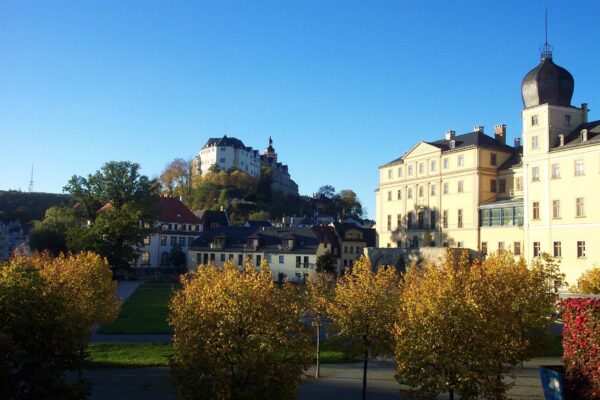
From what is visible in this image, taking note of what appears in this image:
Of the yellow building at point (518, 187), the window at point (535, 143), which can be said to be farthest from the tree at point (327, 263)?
the window at point (535, 143)

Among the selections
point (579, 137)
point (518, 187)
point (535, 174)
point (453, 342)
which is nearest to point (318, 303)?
point (453, 342)

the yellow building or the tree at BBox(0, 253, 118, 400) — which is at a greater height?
the yellow building

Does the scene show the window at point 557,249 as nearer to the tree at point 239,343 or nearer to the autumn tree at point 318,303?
the autumn tree at point 318,303

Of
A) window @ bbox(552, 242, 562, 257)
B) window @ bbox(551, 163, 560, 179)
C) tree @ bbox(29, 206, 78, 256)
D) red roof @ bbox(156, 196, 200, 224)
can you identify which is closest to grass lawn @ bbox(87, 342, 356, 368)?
window @ bbox(552, 242, 562, 257)

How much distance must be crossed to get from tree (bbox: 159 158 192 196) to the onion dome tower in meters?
101

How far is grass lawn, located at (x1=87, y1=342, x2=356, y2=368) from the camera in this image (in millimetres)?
26375

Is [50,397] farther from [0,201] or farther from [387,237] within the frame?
[0,201]

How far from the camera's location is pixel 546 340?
79.2ft

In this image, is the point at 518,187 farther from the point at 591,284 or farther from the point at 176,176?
the point at 176,176

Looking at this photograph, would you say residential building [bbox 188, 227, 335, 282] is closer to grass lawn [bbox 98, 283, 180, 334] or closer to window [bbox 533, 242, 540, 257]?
grass lawn [bbox 98, 283, 180, 334]

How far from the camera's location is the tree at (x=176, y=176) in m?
145

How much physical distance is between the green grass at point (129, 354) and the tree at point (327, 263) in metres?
46.5

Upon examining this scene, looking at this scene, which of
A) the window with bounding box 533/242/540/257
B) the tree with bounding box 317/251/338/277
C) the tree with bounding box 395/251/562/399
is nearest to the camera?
the tree with bounding box 395/251/562/399

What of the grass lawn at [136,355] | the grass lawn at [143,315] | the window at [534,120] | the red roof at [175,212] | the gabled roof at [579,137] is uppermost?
the window at [534,120]
